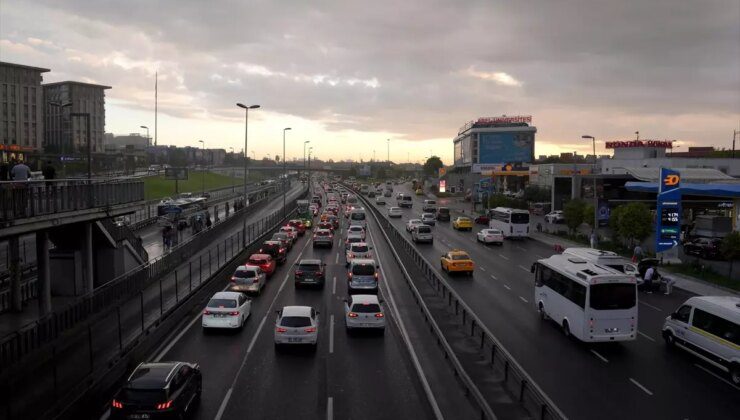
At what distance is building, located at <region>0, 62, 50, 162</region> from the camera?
67.2m

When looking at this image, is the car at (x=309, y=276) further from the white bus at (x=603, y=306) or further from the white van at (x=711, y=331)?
the white van at (x=711, y=331)

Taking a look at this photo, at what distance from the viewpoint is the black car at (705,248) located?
40375mm

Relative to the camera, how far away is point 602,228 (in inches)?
2480

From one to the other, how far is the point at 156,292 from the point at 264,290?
5063mm

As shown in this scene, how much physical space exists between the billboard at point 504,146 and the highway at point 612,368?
135 metres

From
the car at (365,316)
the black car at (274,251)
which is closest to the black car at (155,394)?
the car at (365,316)

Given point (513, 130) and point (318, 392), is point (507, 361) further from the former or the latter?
point (513, 130)

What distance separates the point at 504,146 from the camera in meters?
160

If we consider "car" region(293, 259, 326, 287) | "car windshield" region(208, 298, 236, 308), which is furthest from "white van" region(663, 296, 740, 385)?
"car" region(293, 259, 326, 287)

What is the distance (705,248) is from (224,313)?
36.8 meters

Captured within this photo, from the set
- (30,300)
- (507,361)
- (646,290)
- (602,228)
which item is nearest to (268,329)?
(507,361)

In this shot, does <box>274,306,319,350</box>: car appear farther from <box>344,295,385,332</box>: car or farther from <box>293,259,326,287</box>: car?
<box>293,259,326,287</box>: car

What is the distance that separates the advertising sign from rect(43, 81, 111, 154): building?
75.1 metres

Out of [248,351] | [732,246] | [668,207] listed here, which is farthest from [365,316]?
[732,246]
